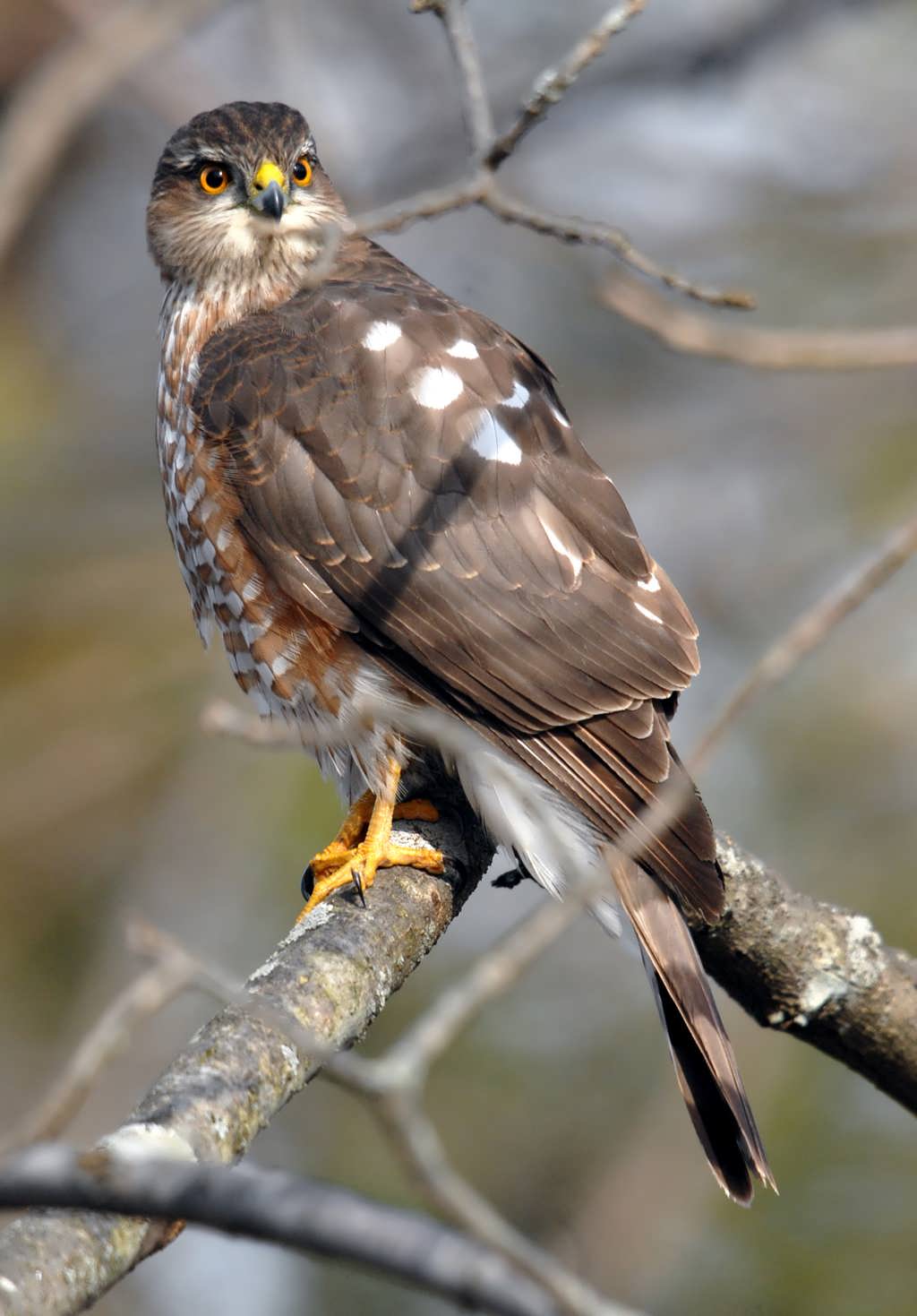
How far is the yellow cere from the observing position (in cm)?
447

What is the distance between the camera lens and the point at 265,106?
466cm

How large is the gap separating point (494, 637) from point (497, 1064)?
4029 millimetres

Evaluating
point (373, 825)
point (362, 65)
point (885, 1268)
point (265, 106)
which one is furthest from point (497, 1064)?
point (362, 65)

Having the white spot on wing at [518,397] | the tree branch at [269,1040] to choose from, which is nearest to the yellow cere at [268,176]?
the white spot on wing at [518,397]

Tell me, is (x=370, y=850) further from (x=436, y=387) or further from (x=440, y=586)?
(x=436, y=387)

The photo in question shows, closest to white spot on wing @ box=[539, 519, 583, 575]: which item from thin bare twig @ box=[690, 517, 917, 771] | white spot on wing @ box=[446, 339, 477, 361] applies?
white spot on wing @ box=[446, 339, 477, 361]

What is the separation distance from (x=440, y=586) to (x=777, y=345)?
1.74 meters

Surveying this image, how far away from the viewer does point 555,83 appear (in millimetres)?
2480

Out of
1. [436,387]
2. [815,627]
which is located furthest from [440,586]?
[815,627]

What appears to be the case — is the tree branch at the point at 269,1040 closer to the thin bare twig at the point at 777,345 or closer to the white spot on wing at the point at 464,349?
the thin bare twig at the point at 777,345

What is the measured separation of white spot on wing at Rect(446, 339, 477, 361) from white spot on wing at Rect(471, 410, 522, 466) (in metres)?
0.18

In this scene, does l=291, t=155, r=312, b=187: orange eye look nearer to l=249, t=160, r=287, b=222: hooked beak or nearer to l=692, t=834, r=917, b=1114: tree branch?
l=249, t=160, r=287, b=222: hooked beak

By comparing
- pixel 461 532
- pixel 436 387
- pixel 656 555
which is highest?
pixel 436 387

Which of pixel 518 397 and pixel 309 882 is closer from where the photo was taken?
pixel 309 882
